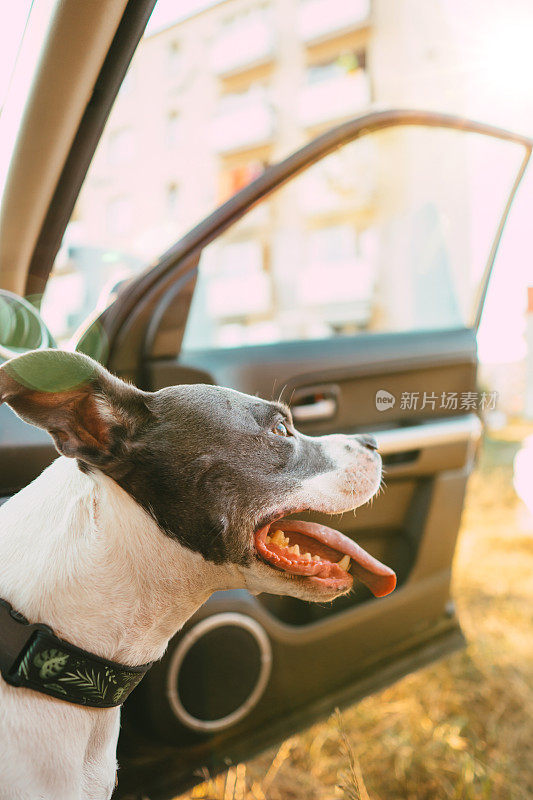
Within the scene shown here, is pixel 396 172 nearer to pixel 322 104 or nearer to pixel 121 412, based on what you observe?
pixel 322 104

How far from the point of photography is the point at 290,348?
1668mm

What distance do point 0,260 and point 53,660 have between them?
1044 millimetres

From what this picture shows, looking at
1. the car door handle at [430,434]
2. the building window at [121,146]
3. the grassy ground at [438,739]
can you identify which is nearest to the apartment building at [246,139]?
the building window at [121,146]

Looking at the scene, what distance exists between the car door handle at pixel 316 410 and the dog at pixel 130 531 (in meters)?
0.44

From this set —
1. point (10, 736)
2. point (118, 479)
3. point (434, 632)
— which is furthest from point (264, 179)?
point (434, 632)

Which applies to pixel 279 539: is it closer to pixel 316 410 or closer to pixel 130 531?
pixel 130 531

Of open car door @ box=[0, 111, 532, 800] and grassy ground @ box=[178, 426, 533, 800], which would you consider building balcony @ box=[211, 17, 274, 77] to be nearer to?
open car door @ box=[0, 111, 532, 800]

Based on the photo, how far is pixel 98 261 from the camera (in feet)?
6.11

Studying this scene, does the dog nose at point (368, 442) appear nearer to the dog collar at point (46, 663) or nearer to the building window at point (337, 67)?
the dog collar at point (46, 663)

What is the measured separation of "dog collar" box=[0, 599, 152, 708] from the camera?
0.91m

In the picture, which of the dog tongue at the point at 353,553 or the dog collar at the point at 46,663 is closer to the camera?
the dog collar at the point at 46,663

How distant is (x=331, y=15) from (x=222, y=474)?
1512 millimetres

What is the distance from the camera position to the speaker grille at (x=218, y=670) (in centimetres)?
141

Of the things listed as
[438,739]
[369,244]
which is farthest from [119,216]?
[438,739]
